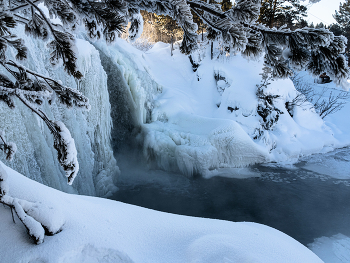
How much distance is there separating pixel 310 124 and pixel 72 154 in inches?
431

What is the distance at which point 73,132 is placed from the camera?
5.05 metres

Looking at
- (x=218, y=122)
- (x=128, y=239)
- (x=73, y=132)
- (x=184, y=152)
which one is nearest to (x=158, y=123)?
(x=184, y=152)

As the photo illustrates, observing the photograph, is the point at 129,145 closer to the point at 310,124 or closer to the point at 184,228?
the point at 184,228

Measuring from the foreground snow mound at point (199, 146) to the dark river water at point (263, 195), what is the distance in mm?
328

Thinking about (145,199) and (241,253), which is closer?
(241,253)

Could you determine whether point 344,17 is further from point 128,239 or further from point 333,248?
point 128,239

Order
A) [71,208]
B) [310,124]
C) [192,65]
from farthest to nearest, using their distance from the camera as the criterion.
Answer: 1. [192,65]
2. [310,124]
3. [71,208]

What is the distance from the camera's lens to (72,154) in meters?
1.58

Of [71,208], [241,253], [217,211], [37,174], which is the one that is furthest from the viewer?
[217,211]

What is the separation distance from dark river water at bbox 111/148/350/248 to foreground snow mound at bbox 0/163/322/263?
3.44 metres

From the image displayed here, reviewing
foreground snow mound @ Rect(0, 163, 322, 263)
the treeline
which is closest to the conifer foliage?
foreground snow mound @ Rect(0, 163, 322, 263)

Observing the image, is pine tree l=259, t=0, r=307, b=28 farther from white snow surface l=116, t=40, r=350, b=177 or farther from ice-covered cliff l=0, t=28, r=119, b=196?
ice-covered cliff l=0, t=28, r=119, b=196

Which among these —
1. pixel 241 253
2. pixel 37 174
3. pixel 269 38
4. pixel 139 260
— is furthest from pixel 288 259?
pixel 37 174

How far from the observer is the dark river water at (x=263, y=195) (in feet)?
18.0
